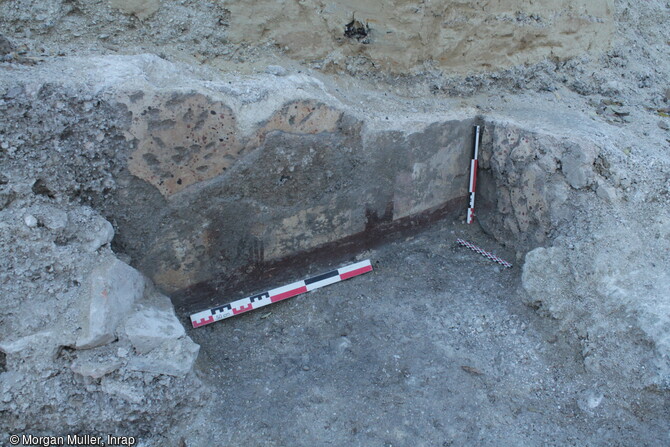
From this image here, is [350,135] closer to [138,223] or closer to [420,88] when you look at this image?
[420,88]

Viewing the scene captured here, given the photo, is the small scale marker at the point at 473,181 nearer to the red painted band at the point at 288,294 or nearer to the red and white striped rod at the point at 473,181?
the red and white striped rod at the point at 473,181

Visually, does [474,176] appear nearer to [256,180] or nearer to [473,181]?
[473,181]

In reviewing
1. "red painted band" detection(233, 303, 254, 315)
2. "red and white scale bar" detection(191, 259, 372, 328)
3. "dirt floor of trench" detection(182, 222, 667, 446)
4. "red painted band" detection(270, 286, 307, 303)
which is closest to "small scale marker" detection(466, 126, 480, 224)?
"dirt floor of trench" detection(182, 222, 667, 446)

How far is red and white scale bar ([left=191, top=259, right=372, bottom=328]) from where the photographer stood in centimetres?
268

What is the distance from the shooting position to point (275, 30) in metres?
2.70

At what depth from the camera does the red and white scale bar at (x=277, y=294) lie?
268 centimetres

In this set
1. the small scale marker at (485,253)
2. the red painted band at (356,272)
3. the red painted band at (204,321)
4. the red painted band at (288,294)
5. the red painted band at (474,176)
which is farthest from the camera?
the red painted band at (474,176)

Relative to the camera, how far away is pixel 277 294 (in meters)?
2.85

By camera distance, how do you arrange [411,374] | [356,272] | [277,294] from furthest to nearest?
[356,272]
[277,294]
[411,374]

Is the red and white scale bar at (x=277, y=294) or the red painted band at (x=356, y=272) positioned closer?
the red and white scale bar at (x=277, y=294)

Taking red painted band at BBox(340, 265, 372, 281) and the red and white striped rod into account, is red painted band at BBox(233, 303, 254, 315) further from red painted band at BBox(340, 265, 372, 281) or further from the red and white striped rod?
the red and white striped rod

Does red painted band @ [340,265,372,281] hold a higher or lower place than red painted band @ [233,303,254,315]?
higher

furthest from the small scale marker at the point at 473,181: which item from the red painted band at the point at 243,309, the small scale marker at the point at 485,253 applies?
the red painted band at the point at 243,309

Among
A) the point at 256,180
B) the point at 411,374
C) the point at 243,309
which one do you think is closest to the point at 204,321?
the point at 243,309
